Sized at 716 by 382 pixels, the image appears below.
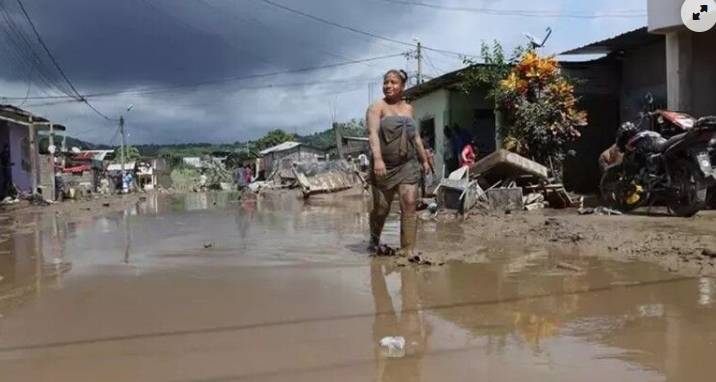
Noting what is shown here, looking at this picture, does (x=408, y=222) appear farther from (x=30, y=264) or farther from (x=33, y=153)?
(x=33, y=153)

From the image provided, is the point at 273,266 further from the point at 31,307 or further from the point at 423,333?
the point at 423,333

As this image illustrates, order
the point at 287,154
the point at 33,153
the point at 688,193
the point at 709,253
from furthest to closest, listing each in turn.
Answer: the point at 287,154, the point at 33,153, the point at 688,193, the point at 709,253

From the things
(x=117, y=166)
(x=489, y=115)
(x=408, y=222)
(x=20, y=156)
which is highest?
(x=117, y=166)

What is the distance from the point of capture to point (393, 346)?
129 inches

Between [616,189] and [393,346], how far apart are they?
754 centimetres

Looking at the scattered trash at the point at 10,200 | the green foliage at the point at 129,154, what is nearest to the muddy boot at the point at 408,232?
the scattered trash at the point at 10,200

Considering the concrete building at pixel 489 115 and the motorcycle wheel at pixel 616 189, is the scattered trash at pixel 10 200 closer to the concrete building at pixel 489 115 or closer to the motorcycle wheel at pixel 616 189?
the concrete building at pixel 489 115

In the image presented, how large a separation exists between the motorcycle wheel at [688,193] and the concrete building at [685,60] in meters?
3.00

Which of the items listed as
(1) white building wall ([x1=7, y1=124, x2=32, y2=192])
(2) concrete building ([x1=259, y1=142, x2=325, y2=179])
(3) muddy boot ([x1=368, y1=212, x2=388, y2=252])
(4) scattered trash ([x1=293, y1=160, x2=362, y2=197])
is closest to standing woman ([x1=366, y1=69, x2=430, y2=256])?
(3) muddy boot ([x1=368, y1=212, x2=388, y2=252])

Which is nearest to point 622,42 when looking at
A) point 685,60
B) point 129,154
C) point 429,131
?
point 685,60

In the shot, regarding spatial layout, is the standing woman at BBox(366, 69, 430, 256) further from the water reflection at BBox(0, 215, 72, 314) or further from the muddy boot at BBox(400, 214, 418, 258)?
the water reflection at BBox(0, 215, 72, 314)

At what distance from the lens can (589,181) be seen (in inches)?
619

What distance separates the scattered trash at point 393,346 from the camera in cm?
320

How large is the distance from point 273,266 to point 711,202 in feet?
23.6
